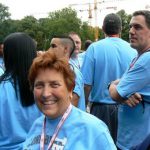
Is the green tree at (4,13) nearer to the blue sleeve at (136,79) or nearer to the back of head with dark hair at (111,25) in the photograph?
the back of head with dark hair at (111,25)

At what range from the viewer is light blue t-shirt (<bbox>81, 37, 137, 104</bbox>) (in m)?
5.42

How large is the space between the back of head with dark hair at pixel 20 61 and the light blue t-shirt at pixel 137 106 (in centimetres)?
96

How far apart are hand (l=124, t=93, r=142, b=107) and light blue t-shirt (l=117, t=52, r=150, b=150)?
45mm

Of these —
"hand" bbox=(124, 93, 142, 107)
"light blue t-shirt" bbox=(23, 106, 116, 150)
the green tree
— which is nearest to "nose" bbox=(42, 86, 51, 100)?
"light blue t-shirt" bbox=(23, 106, 116, 150)

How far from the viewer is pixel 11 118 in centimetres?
342

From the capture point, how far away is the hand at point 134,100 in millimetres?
3898

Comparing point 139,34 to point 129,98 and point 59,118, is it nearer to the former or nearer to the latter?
point 129,98

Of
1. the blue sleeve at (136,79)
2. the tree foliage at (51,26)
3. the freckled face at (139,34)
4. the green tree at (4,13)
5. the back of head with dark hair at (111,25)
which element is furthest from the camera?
the green tree at (4,13)

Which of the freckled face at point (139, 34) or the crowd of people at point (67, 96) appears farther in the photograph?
the freckled face at point (139, 34)

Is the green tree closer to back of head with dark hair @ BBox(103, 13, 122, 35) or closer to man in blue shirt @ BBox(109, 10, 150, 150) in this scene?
back of head with dark hair @ BBox(103, 13, 122, 35)

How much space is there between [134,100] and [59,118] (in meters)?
1.32

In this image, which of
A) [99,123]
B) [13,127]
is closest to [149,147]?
[99,123]

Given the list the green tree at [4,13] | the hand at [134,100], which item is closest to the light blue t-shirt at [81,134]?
the hand at [134,100]

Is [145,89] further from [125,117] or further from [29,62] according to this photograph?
[29,62]
